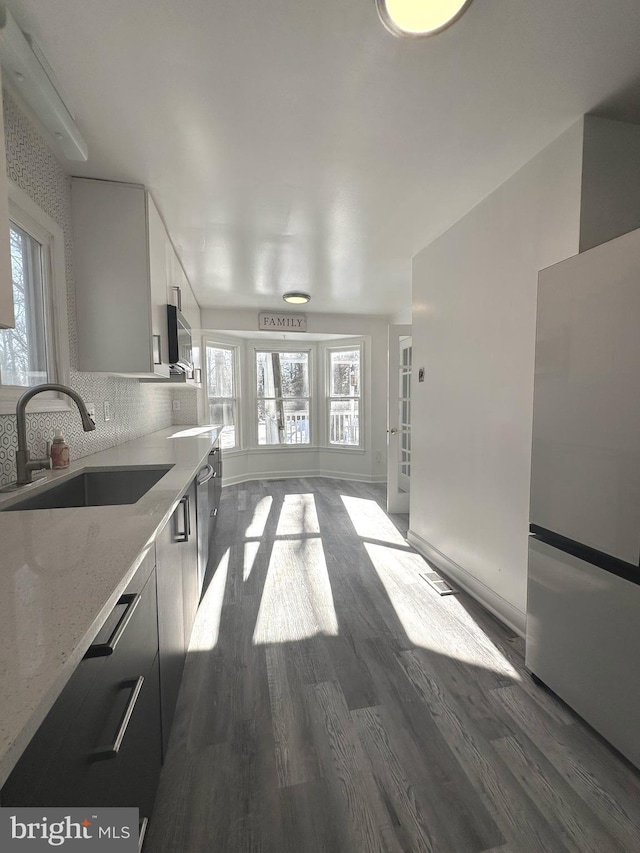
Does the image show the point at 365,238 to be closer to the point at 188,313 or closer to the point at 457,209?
the point at 457,209

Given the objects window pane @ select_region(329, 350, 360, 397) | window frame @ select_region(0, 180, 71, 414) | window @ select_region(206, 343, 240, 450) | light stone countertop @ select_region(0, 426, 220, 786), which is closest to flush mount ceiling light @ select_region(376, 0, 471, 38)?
window frame @ select_region(0, 180, 71, 414)

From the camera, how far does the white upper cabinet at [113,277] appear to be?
2.04m

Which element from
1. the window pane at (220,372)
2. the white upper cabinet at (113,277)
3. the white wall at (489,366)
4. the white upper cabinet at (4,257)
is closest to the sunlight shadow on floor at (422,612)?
the white wall at (489,366)

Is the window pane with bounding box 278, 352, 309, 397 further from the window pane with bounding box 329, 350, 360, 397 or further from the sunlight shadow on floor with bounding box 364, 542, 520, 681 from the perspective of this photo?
the sunlight shadow on floor with bounding box 364, 542, 520, 681

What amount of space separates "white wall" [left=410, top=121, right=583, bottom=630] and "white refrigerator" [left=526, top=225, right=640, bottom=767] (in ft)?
1.34

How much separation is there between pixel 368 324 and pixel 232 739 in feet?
16.8

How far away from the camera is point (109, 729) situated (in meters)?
0.74

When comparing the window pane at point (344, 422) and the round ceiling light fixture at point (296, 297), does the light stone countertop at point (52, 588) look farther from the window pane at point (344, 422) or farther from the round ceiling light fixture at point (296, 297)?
the window pane at point (344, 422)

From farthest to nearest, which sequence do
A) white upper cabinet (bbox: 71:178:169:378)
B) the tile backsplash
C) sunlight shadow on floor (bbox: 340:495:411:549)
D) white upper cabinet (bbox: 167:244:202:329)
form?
1. sunlight shadow on floor (bbox: 340:495:411:549)
2. white upper cabinet (bbox: 167:244:202:329)
3. white upper cabinet (bbox: 71:178:169:378)
4. the tile backsplash

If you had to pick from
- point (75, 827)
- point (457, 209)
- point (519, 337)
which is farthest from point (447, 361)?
point (75, 827)

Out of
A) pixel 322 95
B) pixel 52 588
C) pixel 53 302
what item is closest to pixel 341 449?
pixel 53 302

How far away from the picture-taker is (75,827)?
0.59 metres

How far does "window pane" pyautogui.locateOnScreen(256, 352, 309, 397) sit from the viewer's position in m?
5.92

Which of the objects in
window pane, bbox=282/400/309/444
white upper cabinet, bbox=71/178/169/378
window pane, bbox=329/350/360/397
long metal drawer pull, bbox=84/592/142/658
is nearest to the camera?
long metal drawer pull, bbox=84/592/142/658
